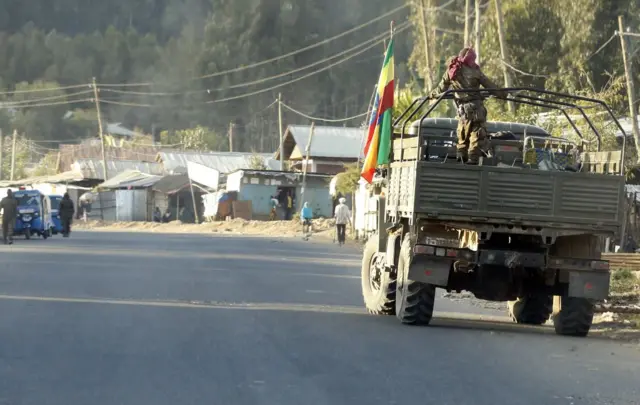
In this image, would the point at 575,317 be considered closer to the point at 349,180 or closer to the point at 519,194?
the point at 519,194

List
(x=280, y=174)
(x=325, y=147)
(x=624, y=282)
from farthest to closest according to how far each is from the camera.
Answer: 1. (x=325, y=147)
2. (x=280, y=174)
3. (x=624, y=282)

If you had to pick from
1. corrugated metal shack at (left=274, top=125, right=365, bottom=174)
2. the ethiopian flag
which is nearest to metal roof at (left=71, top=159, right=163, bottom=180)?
corrugated metal shack at (left=274, top=125, right=365, bottom=174)

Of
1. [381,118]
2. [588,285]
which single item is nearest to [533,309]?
[588,285]

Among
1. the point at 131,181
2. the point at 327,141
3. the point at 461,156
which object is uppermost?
the point at 461,156

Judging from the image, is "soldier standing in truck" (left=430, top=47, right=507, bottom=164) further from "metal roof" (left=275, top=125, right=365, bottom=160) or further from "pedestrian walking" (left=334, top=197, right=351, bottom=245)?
"metal roof" (left=275, top=125, right=365, bottom=160)

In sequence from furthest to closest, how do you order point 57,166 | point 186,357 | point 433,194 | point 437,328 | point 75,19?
1. point 75,19
2. point 57,166
3. point 437,328
4. point 433,194
5. point 186,357

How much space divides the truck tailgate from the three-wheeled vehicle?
2811cm

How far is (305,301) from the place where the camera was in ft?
55.6

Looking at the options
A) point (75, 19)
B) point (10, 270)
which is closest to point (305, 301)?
point (10, 270)

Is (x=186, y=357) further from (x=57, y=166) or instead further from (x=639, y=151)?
(x=57, y=166)

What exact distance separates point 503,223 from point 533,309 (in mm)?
2570

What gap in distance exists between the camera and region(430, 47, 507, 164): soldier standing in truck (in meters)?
13.7

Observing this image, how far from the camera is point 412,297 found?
13.6m

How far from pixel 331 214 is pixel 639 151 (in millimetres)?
37294
